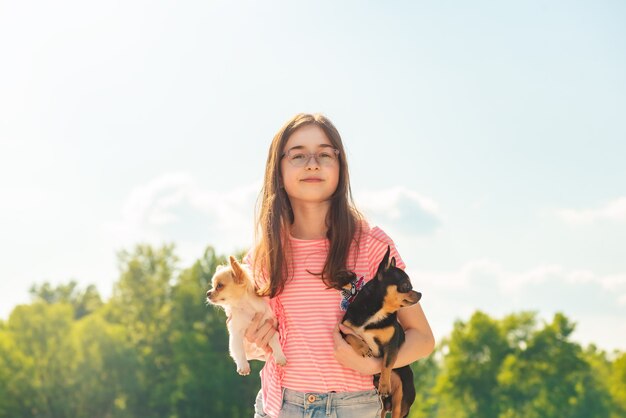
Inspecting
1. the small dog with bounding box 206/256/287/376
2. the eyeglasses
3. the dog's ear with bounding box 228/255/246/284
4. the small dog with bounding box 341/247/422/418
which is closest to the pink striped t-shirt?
the small dog with bounding box 341/247/422/418

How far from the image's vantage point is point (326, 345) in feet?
14.4

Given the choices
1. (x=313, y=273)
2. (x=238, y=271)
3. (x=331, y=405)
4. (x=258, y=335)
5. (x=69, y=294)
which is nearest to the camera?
(x=331, y=405)

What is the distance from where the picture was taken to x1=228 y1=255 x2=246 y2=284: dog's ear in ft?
16.5

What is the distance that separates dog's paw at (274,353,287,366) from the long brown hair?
415mm

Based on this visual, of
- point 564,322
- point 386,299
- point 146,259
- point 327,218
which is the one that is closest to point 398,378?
point 386,299

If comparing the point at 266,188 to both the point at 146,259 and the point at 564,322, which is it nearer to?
the point at 146,259

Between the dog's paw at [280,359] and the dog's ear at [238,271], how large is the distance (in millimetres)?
808

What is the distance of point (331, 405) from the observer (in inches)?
164

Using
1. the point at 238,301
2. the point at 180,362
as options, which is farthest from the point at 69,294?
the point at 238,301

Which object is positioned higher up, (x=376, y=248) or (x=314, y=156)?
(x=314, y=156)

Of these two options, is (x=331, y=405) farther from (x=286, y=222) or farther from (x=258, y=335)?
(x=286, y=222)

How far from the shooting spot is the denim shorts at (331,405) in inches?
164

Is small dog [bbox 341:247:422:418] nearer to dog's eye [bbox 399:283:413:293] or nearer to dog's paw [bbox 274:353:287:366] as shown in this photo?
dog's eye [bbox 399:283:413:293]

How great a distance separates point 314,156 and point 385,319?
1195 mm
